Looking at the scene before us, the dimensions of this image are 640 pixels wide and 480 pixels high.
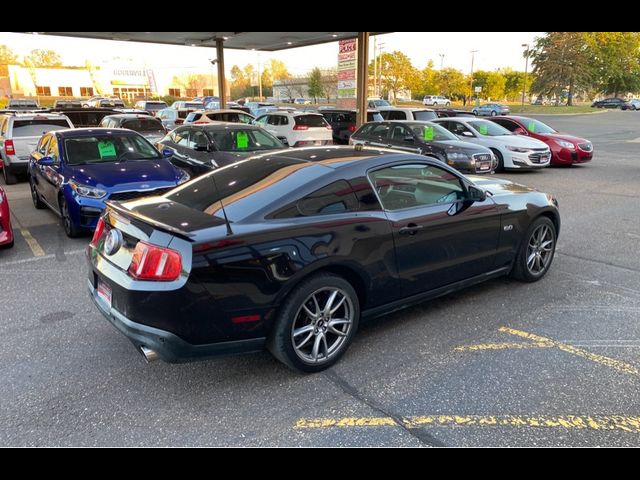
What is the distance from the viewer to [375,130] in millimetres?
13367

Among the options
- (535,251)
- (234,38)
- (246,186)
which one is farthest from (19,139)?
(535,251)

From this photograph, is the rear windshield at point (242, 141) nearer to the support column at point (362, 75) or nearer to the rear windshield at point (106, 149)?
the rear windshield at point (106, 149)

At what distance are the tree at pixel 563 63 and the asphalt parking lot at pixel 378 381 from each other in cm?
7482

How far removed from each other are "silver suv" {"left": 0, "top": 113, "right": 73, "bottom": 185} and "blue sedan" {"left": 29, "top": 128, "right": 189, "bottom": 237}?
3224 mm

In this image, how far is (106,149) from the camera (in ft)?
25.4

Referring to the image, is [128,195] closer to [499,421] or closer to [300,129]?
[499,421]

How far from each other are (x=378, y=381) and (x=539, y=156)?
11.7 metres

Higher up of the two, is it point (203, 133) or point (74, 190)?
point (203, 133)

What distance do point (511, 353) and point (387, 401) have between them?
1206 mm

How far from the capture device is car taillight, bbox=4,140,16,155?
11.1 m

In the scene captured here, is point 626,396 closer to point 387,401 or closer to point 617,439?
point 617,439

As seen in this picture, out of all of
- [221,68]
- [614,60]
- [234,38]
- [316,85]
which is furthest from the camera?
[316,85]
